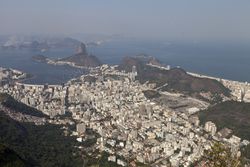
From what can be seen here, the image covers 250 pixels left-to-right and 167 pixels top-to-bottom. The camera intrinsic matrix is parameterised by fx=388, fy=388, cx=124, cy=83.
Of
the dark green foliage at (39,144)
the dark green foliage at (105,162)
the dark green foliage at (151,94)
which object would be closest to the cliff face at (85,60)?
the dark green foliage at (151,94)

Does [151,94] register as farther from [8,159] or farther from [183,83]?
[8,159]

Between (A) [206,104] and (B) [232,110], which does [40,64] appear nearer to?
(A) [206,104]

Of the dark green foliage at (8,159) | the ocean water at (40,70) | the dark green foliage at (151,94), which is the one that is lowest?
the ocean water at (40,70)

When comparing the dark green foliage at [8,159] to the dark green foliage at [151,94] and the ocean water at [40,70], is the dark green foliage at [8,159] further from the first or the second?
the ocean water at [40,70]

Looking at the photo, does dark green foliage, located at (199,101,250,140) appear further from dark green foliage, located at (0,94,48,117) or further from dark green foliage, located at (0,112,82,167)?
dark green foliage, located at (0,94,48,117)

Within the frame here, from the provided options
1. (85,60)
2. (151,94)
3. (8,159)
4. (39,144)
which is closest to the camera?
(8,159)

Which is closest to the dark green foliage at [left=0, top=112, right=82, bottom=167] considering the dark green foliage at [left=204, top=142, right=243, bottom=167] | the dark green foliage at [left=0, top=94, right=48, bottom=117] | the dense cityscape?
the dense cityscape

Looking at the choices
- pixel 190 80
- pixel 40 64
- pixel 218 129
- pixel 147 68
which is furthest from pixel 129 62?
pixel 218 129

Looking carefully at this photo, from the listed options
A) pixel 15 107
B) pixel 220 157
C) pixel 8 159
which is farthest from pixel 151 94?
pixel 220 157
